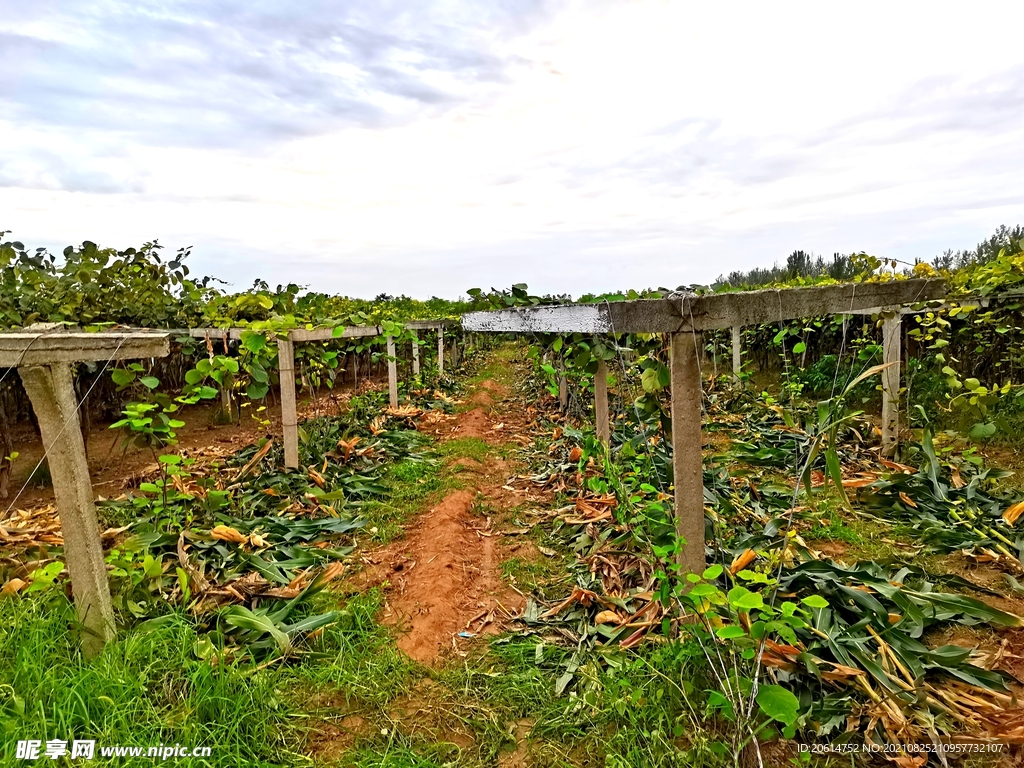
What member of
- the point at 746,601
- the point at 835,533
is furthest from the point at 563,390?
the point at 746,601

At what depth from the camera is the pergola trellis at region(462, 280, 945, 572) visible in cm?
240

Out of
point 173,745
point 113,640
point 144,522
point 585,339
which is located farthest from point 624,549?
point 144,522

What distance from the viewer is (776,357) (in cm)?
1366

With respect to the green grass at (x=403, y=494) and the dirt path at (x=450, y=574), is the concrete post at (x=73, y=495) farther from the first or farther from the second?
the green grass at (x=403, y=494)

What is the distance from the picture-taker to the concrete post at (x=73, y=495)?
107 inches

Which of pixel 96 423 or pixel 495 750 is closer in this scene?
pixel 495 750

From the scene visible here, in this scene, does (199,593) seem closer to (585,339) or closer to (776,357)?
(585,339)

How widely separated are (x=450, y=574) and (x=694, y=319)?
9.09 feet

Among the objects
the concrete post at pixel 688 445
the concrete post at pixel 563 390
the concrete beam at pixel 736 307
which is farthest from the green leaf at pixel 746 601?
the concrete post at pixel 563 390

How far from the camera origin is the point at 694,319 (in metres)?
2.39

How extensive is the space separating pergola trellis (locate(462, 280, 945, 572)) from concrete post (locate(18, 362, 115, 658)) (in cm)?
275

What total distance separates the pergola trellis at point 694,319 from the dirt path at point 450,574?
158 cm

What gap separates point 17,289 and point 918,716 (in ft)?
29.6

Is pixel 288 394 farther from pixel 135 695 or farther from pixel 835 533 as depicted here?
pixel 835 533
